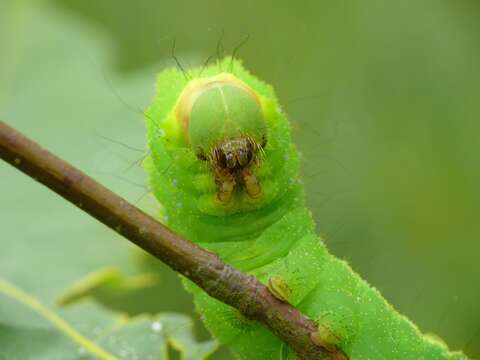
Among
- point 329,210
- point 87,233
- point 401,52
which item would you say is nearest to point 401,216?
point 329,210

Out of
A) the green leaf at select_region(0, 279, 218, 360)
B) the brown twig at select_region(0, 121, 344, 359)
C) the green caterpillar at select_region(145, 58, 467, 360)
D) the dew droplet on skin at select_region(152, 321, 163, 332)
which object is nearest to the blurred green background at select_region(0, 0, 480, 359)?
the green leaf at select_region(0, 279, 218, 360)

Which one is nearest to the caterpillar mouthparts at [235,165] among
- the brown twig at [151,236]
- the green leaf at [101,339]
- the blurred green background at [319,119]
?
the brown twig at [151,236]

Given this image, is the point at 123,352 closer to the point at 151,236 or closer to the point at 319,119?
the point at 151,236

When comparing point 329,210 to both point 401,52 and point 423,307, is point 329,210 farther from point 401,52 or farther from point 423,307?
point 401,52

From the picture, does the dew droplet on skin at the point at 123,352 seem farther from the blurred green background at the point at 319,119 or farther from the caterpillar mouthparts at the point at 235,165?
the caterpillar mouthparts at the point at 235,165

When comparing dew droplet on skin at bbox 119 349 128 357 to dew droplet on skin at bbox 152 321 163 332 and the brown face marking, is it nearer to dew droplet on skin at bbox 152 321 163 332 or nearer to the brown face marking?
dew droplet on skin at bbox 152 321 163 332

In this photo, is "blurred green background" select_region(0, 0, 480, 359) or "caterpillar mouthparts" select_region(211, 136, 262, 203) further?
"blurred green background" select_region(0, 0, 480, 359)
